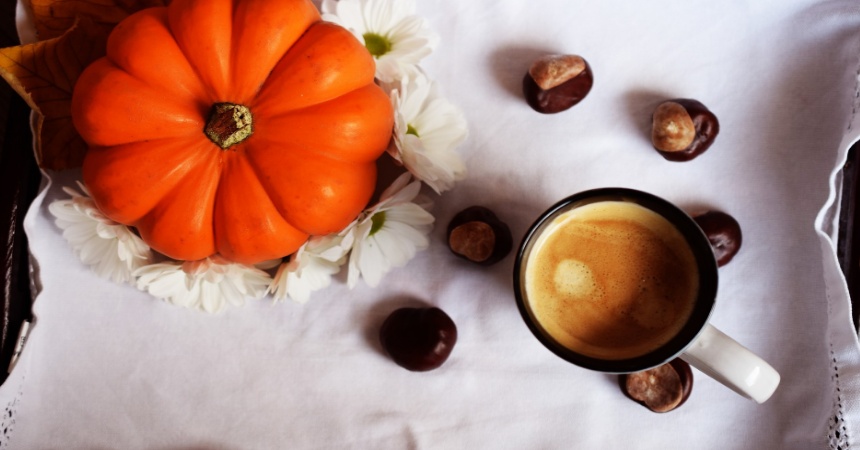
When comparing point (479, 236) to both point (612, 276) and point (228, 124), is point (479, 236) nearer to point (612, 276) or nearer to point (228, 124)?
point (612, 276)

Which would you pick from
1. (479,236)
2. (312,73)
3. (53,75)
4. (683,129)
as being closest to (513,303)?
(479,236)

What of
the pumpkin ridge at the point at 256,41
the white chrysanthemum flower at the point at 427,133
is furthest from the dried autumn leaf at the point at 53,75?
the white chrysanthemum flower at the point at 427,133

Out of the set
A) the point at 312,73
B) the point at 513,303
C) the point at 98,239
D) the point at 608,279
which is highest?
the point at 312,73

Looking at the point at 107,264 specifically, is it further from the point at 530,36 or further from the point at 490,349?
the point at 530,36

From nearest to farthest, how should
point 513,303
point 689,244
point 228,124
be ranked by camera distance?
point 228,124 → point 689,244 → point 513,303

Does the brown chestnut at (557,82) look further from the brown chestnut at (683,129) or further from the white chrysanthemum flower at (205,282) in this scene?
the white chrysanthemum flower at (205,282)

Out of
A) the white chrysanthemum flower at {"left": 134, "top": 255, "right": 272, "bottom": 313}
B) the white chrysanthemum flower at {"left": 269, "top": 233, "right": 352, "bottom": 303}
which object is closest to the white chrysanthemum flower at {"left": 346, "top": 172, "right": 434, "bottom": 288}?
the white chrysanthemum flower at {"left": 269, "top": 233, "right": 352, "bottom": 303}

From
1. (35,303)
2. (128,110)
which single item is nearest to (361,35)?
(128,110)

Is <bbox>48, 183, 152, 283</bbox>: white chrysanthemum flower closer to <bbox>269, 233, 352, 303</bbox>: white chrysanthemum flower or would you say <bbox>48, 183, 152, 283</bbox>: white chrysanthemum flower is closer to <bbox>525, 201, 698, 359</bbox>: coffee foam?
<bbox>269, 233, 352, 303</bbox>: white chrysanthemum flower
